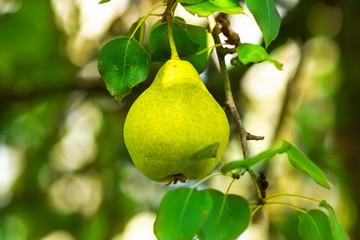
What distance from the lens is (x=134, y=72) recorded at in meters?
1.19

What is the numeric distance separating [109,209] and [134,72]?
7.31 ft

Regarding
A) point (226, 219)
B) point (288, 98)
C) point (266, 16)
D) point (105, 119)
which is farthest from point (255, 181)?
point (105, 119)

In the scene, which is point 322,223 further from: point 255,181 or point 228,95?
point 228,95

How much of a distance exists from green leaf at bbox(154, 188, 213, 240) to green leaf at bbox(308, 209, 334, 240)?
0.88 ft

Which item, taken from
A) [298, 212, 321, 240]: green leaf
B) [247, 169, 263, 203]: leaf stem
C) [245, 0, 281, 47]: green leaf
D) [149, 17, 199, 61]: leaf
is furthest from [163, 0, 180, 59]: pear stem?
[298, 212, 321, 240]: green leaf

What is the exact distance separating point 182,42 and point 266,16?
0.80ft

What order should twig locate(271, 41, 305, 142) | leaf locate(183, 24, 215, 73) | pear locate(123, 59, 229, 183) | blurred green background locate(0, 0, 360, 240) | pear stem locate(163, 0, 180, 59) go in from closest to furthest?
pear locate(123, 59, 229, 183) → pear stem locate(163, 0, 180, 59) → leaf locate(183, 24, 215, 73) → twig locate(271, 41, 305, 142) → blurred green background locate(0, 0, 360, 240)

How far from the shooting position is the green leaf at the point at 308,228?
1.04 meters

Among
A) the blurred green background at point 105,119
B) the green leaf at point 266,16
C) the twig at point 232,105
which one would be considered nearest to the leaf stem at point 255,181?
the twig at point 232,105

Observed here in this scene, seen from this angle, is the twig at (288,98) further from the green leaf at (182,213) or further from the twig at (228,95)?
the green leaf at (182,213)

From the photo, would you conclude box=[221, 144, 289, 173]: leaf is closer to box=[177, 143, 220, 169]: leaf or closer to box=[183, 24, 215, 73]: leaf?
box=[177, 143, 220, 169]: leaf

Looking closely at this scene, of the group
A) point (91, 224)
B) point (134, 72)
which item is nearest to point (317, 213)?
point (134, 72)

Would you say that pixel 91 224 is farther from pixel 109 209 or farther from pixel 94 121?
pixel 94 121

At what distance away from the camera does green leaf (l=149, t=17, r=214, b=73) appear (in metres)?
1.26
